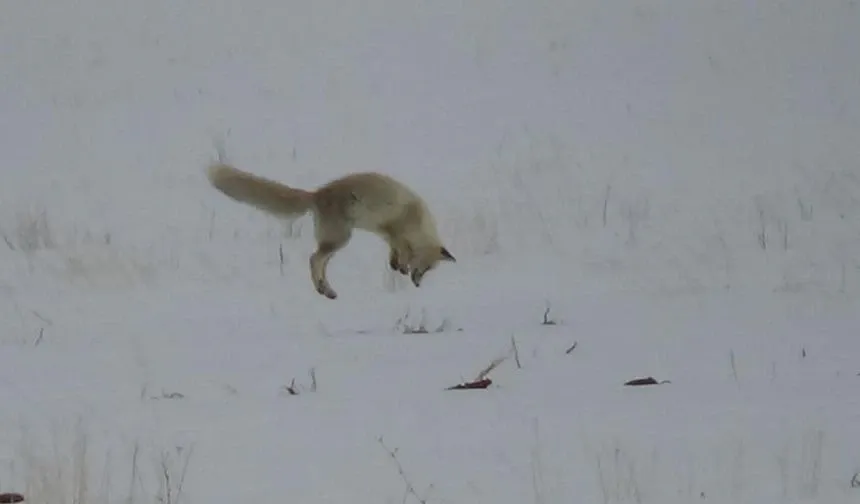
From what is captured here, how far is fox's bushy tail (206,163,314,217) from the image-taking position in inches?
224

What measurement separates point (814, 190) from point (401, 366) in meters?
4.71

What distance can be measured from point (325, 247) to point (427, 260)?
419mm

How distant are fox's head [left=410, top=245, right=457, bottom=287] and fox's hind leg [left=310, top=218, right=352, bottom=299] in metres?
0.30

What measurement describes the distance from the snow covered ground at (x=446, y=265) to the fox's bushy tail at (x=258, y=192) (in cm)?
37

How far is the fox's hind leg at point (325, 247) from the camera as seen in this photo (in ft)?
18.4

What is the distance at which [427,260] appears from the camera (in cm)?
575

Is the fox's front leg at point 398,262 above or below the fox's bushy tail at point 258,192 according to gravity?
below

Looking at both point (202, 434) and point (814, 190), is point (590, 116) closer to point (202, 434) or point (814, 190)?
point (814, 190)

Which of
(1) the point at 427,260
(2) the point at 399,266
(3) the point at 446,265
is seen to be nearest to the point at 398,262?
(2) the point at 399,266

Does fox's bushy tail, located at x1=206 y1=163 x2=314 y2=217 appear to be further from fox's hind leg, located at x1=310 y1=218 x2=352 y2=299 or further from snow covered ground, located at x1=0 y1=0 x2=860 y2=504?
snow covered ground, located at x1=0 y1=0 x2=860 y2=504

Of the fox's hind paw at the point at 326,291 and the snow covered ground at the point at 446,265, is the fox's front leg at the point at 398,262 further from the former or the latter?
the fox's hind paw at the point at 326,291

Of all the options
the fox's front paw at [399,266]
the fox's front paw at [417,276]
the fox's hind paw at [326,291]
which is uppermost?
the fox's front paw at [399,266]

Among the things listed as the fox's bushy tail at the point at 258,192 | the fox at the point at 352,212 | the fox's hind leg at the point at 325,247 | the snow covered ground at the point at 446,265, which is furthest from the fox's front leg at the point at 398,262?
the fox's bushy tail at the point at 258,192

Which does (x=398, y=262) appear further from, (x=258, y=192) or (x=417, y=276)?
(x=258, y=192)
